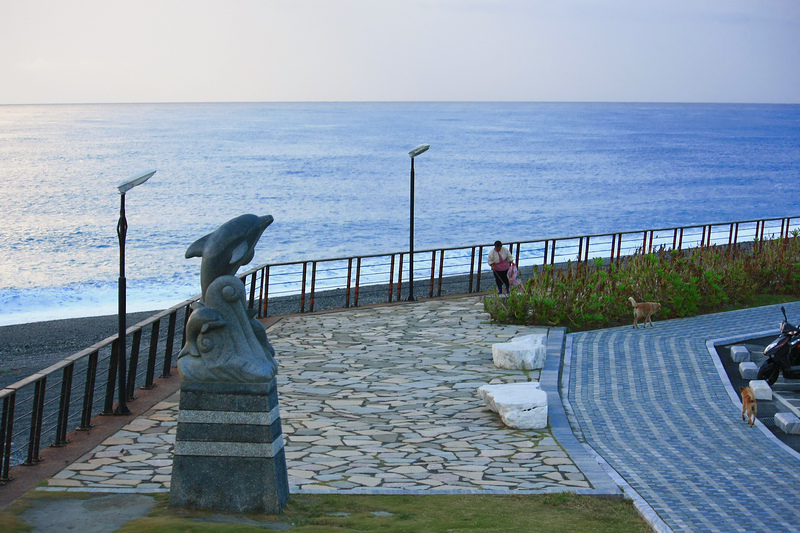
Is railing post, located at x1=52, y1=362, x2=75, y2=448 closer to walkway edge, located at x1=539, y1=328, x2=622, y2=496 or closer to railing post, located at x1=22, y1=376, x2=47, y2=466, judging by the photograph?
railing post, located at x1=22, y1=376, x2=47, y2=466

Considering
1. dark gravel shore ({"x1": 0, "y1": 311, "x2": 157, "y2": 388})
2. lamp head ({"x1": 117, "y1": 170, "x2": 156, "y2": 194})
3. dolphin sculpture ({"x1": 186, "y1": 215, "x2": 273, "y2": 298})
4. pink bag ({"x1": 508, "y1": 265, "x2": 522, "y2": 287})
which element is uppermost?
lamp head ({"x1": 117, "y1": 170, "x2": 156, "y2": 194})

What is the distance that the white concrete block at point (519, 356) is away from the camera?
469 inches

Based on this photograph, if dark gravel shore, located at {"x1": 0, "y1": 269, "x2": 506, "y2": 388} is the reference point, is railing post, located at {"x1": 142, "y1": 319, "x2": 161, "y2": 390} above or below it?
A: above

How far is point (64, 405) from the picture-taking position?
28.2 feet

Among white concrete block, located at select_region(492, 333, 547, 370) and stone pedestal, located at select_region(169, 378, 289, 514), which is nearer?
stone pedestal, located at select_region(169, 378, 289, 514)

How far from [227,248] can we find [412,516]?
2565 mm

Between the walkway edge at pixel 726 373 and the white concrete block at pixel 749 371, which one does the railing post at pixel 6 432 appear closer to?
the walkway edge at pixel 726 373

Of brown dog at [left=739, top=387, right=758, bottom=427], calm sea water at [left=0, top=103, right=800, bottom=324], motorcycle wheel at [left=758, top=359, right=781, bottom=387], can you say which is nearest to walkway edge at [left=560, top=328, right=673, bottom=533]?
brown dog at [left=739, top=387, right=758, bottom=427]

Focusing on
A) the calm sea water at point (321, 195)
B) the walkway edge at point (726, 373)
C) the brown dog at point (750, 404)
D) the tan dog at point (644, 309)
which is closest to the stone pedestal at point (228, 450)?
the walkway edge at point (726, 373)

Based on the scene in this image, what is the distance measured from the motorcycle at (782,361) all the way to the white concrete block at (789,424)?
1.80 meters

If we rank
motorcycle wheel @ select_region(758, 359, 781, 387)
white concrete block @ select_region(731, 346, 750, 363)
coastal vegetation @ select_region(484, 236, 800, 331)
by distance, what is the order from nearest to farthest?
motorcycle wheel @ select_region(758, 359, 781, 387) < white concrete block @ select_region(731, 346, 750, 363) < coastal vegetation @ select_region(484, 236, 800, 331)

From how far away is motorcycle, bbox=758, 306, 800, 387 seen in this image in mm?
11469

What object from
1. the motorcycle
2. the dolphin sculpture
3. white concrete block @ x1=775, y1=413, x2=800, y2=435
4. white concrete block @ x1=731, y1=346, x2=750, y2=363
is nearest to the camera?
the dolphin sculpture

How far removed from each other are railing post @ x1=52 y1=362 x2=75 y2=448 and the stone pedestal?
2207 millimetres
